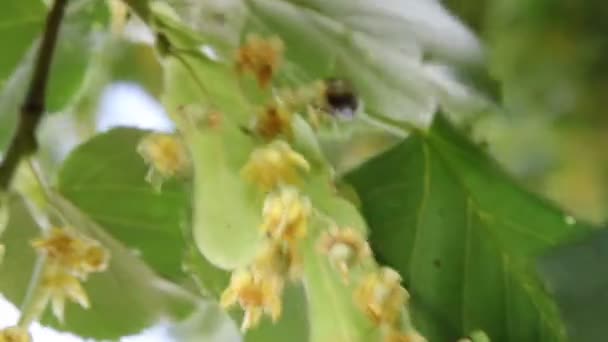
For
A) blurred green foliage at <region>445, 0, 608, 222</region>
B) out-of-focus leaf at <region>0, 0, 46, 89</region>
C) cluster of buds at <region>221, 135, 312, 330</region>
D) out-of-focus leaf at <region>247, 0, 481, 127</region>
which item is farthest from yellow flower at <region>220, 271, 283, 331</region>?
blurred green foliage at <region>445, 0, 608, 222</region>

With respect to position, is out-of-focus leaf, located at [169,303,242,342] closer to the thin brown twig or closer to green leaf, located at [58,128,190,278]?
green leaf, located at [58,128,190,278]

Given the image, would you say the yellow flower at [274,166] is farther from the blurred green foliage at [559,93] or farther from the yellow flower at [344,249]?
the blurred green foliage at [559,93]

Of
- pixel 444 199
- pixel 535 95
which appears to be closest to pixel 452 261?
pixel 444 199

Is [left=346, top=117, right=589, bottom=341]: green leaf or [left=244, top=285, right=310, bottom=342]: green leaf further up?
[left=346, top=117, right=589, bottom=341]: green leaf

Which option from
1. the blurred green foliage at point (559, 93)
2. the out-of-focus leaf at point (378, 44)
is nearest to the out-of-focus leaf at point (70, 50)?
the out-of-focus leaf at point (378, 44)

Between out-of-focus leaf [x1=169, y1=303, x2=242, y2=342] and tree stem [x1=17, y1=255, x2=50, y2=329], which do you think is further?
out-of-focus leaf [x1=169, y1=303, x2=242, y2=342]

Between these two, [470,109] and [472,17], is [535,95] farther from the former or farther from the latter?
[470,109]
